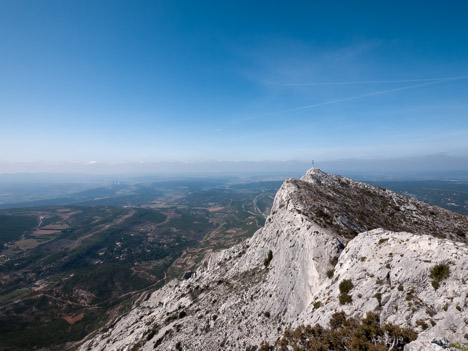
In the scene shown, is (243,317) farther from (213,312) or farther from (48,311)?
(48,311)

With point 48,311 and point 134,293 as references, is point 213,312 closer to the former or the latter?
point 134,293

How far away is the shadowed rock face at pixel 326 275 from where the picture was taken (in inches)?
589

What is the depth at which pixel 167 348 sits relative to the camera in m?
33.4

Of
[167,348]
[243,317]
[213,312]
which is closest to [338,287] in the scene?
[243,317]

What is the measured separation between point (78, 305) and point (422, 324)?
16604cm

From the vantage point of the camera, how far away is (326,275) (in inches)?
948

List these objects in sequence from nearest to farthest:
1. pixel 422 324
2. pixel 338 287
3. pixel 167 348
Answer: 1. pixel 422 324
2. pixel 338 287
3. pixel 167 348

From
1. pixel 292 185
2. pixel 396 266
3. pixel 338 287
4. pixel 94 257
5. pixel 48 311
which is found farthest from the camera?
pixel 94 257

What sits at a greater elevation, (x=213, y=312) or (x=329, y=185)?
(x=329, y=185)

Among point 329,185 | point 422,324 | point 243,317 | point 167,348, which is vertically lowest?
point 167,348

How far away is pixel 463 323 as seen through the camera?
11992mm

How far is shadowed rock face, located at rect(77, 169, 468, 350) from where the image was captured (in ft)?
49.1

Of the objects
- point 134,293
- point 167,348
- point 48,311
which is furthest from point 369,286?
point 48,311

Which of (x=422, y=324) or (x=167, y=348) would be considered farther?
(x=167, y=348)
